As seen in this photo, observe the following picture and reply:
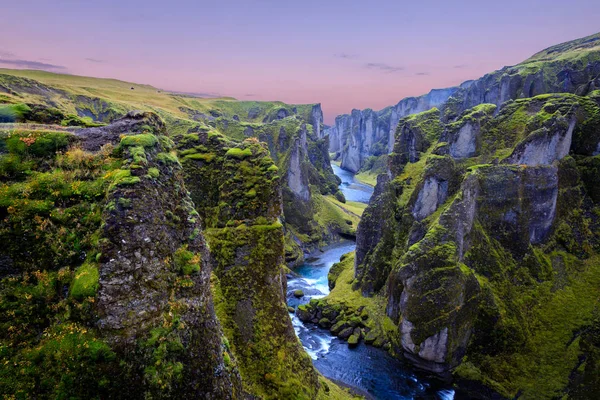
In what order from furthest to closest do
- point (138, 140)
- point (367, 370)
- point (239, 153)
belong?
point (367, 370), point (239, 153), point (138, 140)

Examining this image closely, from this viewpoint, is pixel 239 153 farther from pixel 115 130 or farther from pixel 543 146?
pixel 543 146

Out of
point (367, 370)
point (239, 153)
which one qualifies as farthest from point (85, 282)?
point (367, 370)

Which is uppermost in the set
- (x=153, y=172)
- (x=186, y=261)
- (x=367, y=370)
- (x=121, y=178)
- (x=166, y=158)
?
(x=166, y=158)

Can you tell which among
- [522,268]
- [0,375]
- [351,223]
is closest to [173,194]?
[0,375]

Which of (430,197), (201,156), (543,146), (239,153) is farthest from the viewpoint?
(430,197)

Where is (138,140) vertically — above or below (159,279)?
above

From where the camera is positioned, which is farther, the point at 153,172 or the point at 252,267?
the point at 252,267
